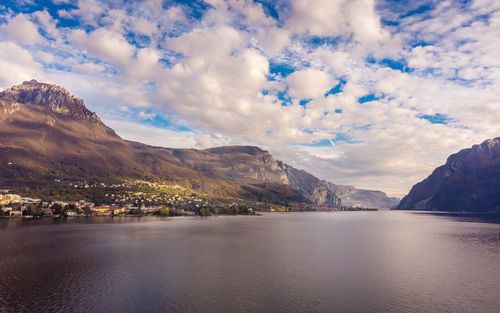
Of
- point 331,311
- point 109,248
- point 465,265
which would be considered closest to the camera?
point 331,311

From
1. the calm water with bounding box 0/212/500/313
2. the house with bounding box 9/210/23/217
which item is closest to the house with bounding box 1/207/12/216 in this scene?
the house with bounding box 9/210/23/217

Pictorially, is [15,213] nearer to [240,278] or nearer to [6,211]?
[6,211]

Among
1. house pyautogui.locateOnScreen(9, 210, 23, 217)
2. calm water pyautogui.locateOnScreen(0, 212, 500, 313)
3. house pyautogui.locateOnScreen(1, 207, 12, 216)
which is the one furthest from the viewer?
house pyautogui.locateOnScreen(9, 210, 23, 217)

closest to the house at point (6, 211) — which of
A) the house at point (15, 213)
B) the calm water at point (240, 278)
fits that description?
the house at point (15, 213)

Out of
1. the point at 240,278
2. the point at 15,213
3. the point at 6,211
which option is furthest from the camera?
the point at 15,213

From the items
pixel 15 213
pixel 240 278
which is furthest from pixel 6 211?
pixel 240 278

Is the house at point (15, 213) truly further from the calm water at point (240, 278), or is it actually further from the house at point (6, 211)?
the calm water at point (240, 278)

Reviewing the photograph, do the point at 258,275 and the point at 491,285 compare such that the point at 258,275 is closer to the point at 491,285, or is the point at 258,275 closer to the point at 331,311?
the point at 331,311

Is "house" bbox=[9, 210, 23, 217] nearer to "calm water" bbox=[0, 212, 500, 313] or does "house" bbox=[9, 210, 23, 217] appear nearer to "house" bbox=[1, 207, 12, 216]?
"house" bbox=[1, 207, 12, 216]

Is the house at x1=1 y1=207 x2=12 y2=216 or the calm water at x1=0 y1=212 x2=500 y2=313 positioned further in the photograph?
the house at x1=1 y1=207 x2=12 y2=216

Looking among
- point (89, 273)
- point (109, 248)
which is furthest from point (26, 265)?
point (109, 248)

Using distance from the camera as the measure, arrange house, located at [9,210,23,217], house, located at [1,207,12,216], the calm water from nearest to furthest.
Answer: the calm water
house, located at [1,207,12,216]
house, located at [9,210,23,217]
